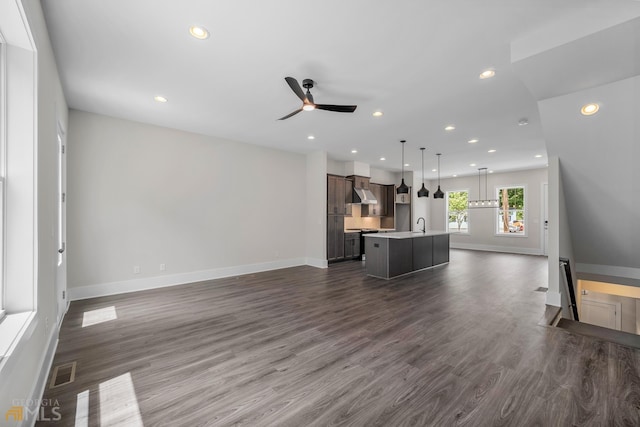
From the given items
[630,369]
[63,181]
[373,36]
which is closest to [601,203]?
[630,369]

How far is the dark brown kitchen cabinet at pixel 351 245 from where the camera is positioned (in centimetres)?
780

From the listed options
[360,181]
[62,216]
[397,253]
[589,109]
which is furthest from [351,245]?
[62,216]

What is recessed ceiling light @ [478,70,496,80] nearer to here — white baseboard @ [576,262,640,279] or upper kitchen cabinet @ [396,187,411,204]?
white baseboard @ [576,262,640,279]

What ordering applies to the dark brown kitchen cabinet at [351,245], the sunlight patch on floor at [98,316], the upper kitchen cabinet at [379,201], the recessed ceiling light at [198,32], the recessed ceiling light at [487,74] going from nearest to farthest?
the recessed ceiling light at [198,32]
the recessed ceiling light at [487,74]
the sunlight patch on floor at [98,316]
the dark brown kitchen cabinet at [351,245]
the upper kitchen cabinet at [379,201]

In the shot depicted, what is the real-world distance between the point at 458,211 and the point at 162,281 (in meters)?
10.9

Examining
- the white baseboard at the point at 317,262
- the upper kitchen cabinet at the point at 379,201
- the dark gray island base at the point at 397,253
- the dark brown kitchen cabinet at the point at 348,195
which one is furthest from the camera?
the upper kitchen cabinet at the point at 379,201

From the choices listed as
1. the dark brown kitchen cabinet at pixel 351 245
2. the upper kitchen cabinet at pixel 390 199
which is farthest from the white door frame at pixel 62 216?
the upper kitchen cabinet at pixel 390 199

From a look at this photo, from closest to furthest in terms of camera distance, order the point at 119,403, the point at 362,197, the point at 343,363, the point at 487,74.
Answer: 1. the point at 119,403
2. the point at 343,363
3. the point at 487,74
4. the point at 362,197

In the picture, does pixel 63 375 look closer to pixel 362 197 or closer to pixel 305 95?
pixel 305 95

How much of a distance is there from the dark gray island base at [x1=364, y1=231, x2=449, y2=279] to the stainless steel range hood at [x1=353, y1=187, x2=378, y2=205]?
6.67 feet

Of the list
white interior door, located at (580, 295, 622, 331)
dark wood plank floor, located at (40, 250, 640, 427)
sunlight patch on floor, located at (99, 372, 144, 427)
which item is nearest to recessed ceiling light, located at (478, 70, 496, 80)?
→ dark wood plank floor, located at (40, 250, 640, 427)

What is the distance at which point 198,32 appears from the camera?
245 cm

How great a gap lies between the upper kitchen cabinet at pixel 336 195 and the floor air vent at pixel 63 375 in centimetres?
573

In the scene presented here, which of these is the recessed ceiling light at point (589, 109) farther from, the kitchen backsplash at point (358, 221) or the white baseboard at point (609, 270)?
the kitchen backsplash at point (358, 221)
